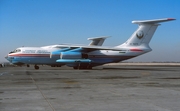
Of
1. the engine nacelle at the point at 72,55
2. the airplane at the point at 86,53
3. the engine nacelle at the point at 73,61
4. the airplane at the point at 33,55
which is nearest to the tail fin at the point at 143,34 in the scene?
the airplane at the point at 86,53

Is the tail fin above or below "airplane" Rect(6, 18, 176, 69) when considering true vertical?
above

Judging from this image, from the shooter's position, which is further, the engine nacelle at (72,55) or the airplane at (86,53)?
the airplane at (86,53)

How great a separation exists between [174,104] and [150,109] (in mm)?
1013

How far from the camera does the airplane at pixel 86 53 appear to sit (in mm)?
31453

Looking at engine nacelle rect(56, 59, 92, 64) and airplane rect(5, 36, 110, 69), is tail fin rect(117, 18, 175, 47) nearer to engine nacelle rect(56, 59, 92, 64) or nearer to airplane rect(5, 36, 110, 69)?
engine nacelle rect(56, 59, 92, 64)

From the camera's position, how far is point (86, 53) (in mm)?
32469

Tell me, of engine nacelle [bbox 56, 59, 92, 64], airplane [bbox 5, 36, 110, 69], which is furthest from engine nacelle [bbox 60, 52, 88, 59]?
airplane [bbox 5, 36, 110, 69]

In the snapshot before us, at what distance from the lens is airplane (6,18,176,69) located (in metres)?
31.5

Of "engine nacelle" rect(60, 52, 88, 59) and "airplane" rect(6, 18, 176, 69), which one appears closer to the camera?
"engine nacelle" rect(60, 52, 88, 59)

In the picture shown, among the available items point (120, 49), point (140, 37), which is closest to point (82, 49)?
point (120, 49)

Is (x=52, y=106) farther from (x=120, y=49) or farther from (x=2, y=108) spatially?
(x=120, y=49)

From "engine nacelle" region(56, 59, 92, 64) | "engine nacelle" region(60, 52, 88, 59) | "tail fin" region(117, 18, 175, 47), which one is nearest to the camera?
"engine nacelle" region(56, 59, 92, 64)

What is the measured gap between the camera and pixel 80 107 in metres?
6.38

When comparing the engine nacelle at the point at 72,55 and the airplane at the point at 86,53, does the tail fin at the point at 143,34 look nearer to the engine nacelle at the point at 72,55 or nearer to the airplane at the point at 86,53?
the airplane at the point at 86,53
